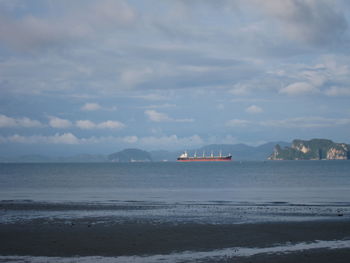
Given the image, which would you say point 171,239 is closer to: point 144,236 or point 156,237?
point 156,237

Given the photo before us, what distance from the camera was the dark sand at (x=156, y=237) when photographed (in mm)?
25047

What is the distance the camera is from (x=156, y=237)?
29656 mm

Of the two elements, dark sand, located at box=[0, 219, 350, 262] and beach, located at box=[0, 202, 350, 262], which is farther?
dark sand, located at box=[0, 219, 350, 262]

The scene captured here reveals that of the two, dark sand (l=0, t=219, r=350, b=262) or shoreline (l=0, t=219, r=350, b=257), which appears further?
shoreline (l=0, t=219, r=350, b=257)

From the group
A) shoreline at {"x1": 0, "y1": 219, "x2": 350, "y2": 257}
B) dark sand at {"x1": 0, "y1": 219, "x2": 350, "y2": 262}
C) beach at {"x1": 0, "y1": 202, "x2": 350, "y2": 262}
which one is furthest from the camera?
shoreline at {"x1": 0, "y1": 219, "x2": 350, "y2": 257}

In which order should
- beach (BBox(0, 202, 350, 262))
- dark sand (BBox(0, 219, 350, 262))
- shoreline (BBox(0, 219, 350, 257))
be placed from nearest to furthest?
beach (BBox(0, 202, 350, 262)) < dark sand (BBox(0, 219, 350, 262)) < shoreline (BBox(0, 219, 350, 257))

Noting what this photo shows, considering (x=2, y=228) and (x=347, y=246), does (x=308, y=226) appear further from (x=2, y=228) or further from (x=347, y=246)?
(x=2, y=228)

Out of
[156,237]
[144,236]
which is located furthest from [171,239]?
[144,236]

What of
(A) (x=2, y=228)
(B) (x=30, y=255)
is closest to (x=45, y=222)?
(A) (x=2, y=228)

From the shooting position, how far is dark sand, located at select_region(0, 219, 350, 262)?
2505 cm

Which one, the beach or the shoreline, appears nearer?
the beach

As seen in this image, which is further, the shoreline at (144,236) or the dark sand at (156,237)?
the shoreline at (144,236)

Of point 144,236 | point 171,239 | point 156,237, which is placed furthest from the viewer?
point 144,236

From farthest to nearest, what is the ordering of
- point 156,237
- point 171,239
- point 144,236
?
1. point 144,236
2. point 156,237
3. point 171,239
